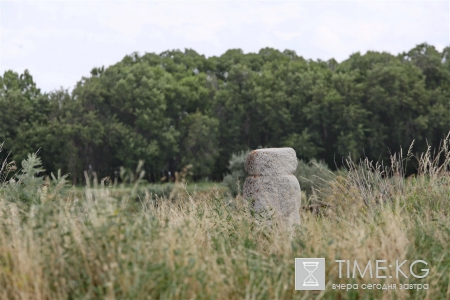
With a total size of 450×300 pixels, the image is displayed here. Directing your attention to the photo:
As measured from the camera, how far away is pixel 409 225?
20.5ft

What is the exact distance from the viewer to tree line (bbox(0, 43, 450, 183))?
37344mm

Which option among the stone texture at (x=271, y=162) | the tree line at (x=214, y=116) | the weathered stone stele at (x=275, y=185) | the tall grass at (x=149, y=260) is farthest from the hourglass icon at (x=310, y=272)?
the tree line at (x=214, y=116)

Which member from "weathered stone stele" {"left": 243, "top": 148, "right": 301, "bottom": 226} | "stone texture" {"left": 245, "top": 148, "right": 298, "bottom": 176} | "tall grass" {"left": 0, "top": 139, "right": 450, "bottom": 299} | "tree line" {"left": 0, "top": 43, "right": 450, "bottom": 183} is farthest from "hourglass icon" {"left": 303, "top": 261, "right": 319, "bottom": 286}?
"tree line" {"left": 0, "top": 43, "right": 450, "bottom": 183}

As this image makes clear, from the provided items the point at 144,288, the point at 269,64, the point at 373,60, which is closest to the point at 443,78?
the point at 373,60

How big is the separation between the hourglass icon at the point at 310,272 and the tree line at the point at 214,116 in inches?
1263

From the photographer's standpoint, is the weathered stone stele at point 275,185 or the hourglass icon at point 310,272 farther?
the weathered stone stele at point 275,185

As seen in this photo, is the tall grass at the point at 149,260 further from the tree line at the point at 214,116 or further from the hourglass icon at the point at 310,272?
the tree line at the point at 214,116

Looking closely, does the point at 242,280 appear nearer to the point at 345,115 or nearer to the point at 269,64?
the point at 345,115

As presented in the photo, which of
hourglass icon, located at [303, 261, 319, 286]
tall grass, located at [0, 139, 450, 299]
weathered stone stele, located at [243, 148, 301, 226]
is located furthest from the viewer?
weathered stone stele, located at [243, 148, 301, 226]

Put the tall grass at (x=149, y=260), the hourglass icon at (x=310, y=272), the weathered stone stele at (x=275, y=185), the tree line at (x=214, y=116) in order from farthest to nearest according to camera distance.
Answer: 1. the tree line at (x=214, y=116)
2. the weathered stone stele at (x=275, y=185)
3. the hourglass icon at (x=310, y=272)
4. the tall grass at (x=149, y=260)

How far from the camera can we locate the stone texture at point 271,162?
8.03 metres

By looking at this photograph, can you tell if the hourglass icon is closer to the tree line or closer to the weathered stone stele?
the weathered stone stele

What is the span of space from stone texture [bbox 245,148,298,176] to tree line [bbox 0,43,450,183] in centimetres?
2923

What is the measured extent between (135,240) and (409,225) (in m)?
3.02
